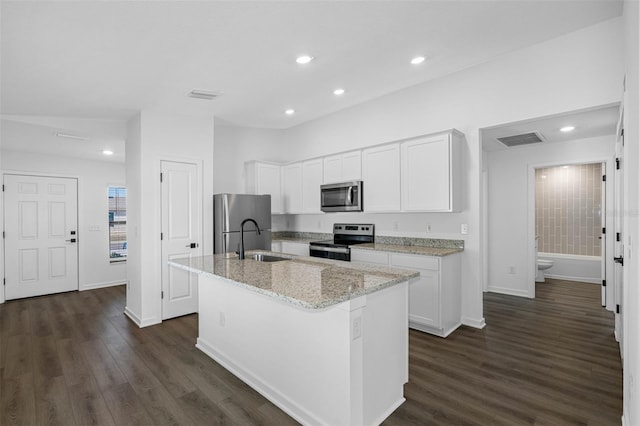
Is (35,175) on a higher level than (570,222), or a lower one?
higher

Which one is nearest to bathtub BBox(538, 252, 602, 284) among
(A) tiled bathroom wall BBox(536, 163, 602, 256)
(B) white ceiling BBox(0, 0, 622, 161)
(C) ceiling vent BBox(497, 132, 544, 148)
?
(A) tiled bathroom wall BBox(536, 163, 602, 256)

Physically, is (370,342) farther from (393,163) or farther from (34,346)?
(34,346)

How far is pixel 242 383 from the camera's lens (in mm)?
2545

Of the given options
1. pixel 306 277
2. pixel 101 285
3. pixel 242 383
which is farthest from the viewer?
pixel 101 285

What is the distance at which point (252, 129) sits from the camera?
18.5 ft

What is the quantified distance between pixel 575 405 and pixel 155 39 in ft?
12.9

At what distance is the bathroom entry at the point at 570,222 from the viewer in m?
6.22

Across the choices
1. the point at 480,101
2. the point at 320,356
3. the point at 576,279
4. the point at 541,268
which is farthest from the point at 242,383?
the point at 576,279

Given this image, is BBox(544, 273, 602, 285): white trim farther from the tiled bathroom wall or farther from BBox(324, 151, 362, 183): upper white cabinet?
BBox(324, 151, 362, 183): upper white cabinet

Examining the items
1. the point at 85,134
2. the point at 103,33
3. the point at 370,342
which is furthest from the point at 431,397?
the point at 85,134

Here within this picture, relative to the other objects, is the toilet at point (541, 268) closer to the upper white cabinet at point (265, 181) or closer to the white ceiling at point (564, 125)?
the white ceiling at point (564, 125)

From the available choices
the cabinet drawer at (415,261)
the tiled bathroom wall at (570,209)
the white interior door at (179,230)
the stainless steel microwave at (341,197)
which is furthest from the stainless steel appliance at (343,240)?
the tiled bathroom wall at (570,209)

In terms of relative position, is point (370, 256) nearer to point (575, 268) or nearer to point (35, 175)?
point (575, 268)

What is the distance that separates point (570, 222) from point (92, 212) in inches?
370
